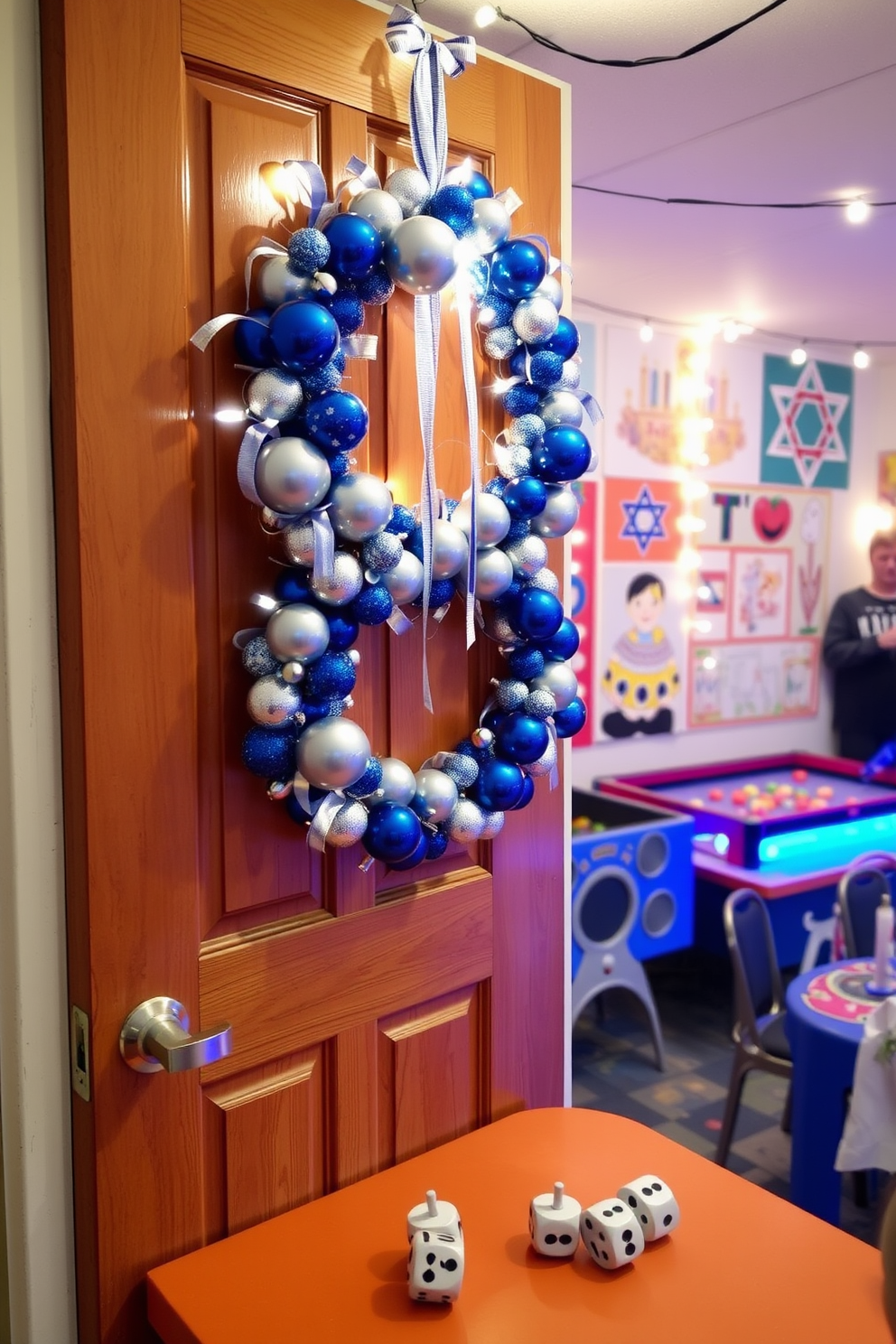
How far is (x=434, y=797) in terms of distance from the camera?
150 centimetres

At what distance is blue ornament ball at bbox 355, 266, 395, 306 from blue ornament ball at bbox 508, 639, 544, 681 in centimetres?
55

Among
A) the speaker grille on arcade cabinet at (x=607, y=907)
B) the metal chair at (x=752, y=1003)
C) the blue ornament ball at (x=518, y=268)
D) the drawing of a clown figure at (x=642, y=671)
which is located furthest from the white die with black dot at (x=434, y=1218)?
the drawing of a clown figure at (x=642, y=671)

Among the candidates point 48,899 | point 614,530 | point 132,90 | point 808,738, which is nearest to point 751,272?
point 614,530

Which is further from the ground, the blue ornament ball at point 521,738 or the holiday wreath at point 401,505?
the holiday wreath at point 401,505

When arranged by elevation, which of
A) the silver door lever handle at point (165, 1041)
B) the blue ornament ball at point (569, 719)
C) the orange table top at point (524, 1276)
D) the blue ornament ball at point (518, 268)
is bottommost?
the orange table top at point (524, 1276)

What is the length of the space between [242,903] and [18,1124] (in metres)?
0.37

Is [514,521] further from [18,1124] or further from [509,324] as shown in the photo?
[18,1124]

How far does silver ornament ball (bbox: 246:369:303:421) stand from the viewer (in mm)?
1292

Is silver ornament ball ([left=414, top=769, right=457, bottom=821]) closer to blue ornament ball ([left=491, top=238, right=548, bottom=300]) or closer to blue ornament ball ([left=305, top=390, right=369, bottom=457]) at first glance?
blue ornament ball ([left=305, top=390, right=369, bottom=457])

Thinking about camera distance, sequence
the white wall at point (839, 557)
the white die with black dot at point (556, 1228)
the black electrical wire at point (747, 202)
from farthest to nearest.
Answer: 1. the white wall at point (839, 557)
2. the black electrical wire at point (747, 202)
3. the white die with black dot at point (556, 1228)

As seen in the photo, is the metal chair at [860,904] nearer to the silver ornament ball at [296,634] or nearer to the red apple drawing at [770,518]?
the red apple drawing at [770,518]

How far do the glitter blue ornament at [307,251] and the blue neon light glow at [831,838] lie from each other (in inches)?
113

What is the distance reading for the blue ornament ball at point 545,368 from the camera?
158cm

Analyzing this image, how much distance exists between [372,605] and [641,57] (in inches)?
51.5
